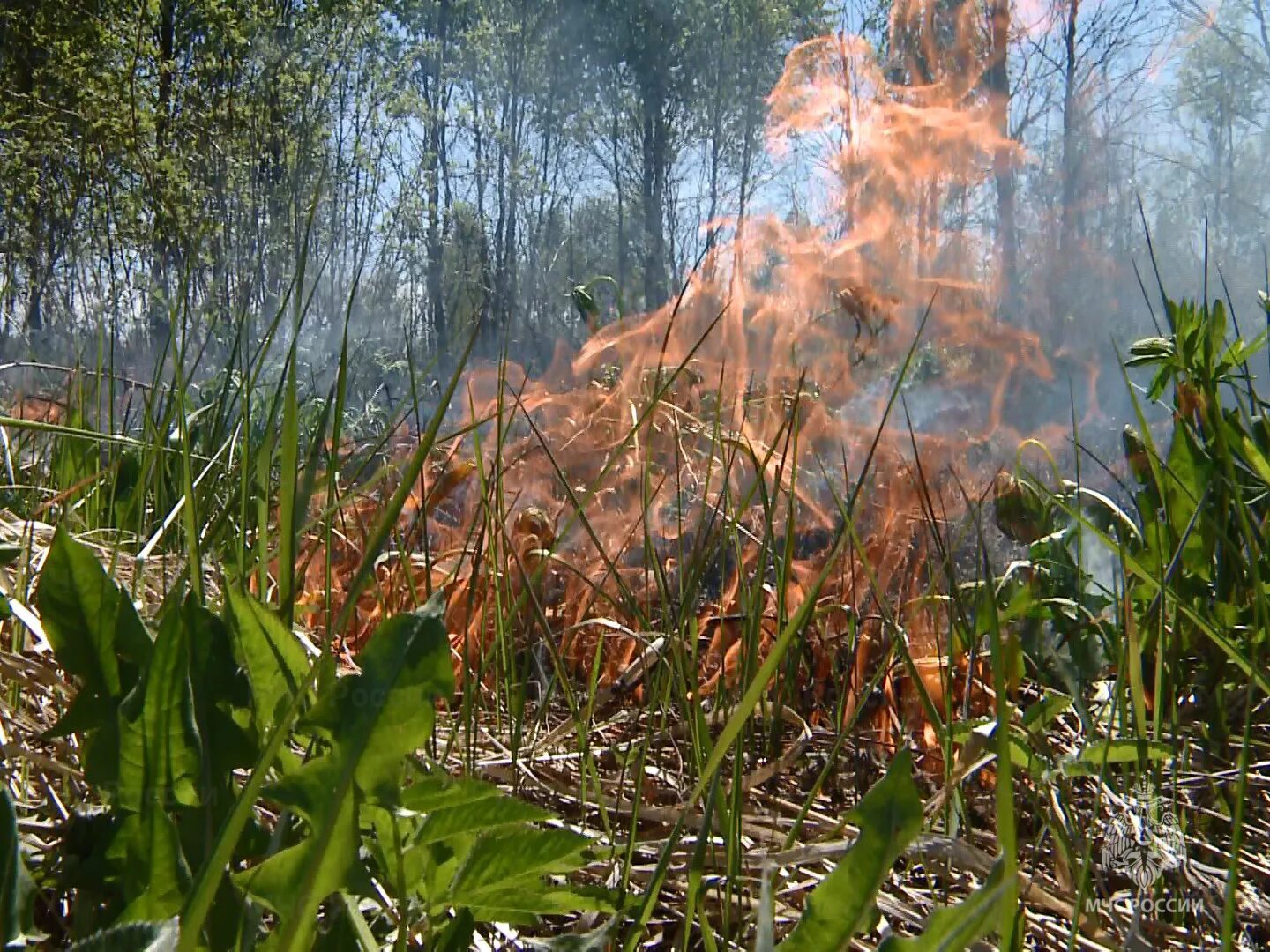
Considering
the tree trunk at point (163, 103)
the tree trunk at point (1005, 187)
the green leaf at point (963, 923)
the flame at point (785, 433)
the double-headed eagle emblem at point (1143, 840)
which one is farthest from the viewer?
the tree trunk at point (163, 103)

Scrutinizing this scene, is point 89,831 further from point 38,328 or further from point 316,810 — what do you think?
point 38,328

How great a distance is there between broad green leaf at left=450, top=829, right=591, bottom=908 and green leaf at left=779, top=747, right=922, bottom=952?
64 millimetres

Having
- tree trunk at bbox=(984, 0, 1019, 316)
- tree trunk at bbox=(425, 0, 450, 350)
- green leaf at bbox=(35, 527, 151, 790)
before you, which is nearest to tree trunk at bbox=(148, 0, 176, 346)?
tree trunk at bbox=(425, 0, 450, 350)

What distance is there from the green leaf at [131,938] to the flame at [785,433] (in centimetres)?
28

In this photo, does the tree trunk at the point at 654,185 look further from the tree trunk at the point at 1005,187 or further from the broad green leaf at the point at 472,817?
the broad green leaf at the point at 472,817

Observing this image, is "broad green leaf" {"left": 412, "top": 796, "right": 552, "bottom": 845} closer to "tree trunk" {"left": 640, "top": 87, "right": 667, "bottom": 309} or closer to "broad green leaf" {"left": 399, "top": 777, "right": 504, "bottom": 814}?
"broad green leaf" {"left": 399, "top": 777, "right": 504, "bottom": 814}

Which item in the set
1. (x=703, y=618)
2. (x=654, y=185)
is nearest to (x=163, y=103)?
(x=654, y=185)

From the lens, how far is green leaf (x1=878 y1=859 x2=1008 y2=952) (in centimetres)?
20

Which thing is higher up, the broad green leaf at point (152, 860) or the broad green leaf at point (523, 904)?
the broad green leaf at point (152, 860)

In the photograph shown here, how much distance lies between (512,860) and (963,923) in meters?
0.12

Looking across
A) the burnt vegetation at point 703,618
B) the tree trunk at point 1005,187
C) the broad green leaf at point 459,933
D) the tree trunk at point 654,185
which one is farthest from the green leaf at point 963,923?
the tree trunk at point 654,185

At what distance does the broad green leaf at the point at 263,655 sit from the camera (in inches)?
11.8

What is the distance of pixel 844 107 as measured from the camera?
1462mm

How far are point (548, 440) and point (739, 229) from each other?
0.48 m
